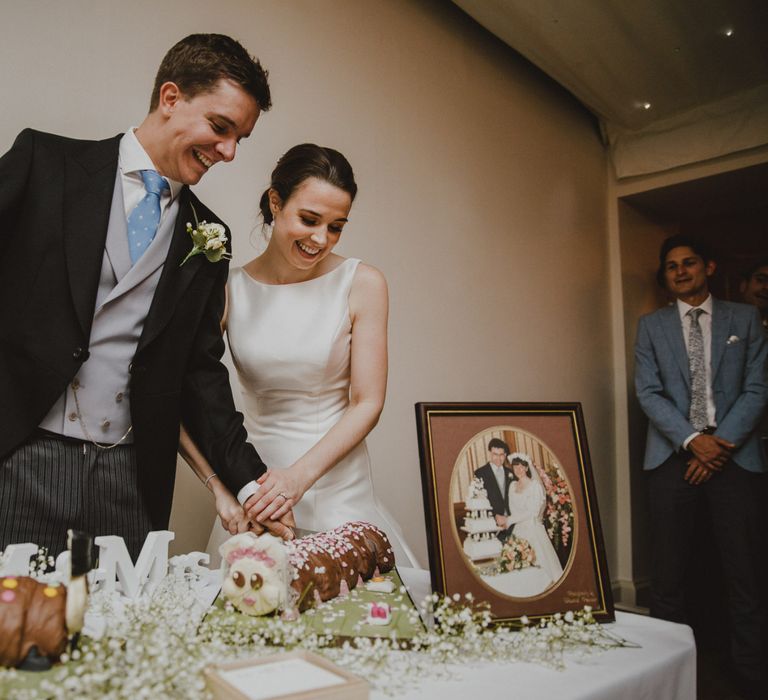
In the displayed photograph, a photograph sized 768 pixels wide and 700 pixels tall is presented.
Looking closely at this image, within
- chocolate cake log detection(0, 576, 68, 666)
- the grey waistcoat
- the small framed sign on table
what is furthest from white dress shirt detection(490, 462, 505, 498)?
the grey waistcoat

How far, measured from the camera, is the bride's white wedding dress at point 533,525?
115 centimetres

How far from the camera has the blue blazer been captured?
3455mm

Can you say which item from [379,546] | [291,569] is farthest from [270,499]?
[291,569]

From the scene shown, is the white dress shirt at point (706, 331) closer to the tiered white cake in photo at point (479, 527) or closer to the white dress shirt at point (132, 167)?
the tiered white cake in photo at point (479, 527)

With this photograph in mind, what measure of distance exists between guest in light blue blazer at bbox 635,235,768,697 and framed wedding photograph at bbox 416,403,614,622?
2.56 meters

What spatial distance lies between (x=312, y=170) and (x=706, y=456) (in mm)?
2640

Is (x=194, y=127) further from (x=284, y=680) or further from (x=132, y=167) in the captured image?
(x=284, y=680)

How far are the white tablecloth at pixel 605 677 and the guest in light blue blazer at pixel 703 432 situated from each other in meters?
2.59

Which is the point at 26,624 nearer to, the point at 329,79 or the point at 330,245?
the point at 330,245

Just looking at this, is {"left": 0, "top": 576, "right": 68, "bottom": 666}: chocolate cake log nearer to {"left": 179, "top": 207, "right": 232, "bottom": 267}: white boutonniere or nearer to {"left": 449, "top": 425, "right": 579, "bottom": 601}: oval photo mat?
{"left": 449, "top": 425, "right": 579, "bottom": 601}: oval photo mat

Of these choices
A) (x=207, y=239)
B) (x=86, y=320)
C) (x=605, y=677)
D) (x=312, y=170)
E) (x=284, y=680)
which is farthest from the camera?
(x=312, y=170)

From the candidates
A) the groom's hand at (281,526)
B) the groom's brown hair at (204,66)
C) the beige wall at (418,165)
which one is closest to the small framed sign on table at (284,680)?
the groom's hand at (281,526)

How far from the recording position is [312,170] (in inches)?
70.4

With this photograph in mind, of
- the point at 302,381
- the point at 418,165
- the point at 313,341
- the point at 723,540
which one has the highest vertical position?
the point at 418,165
